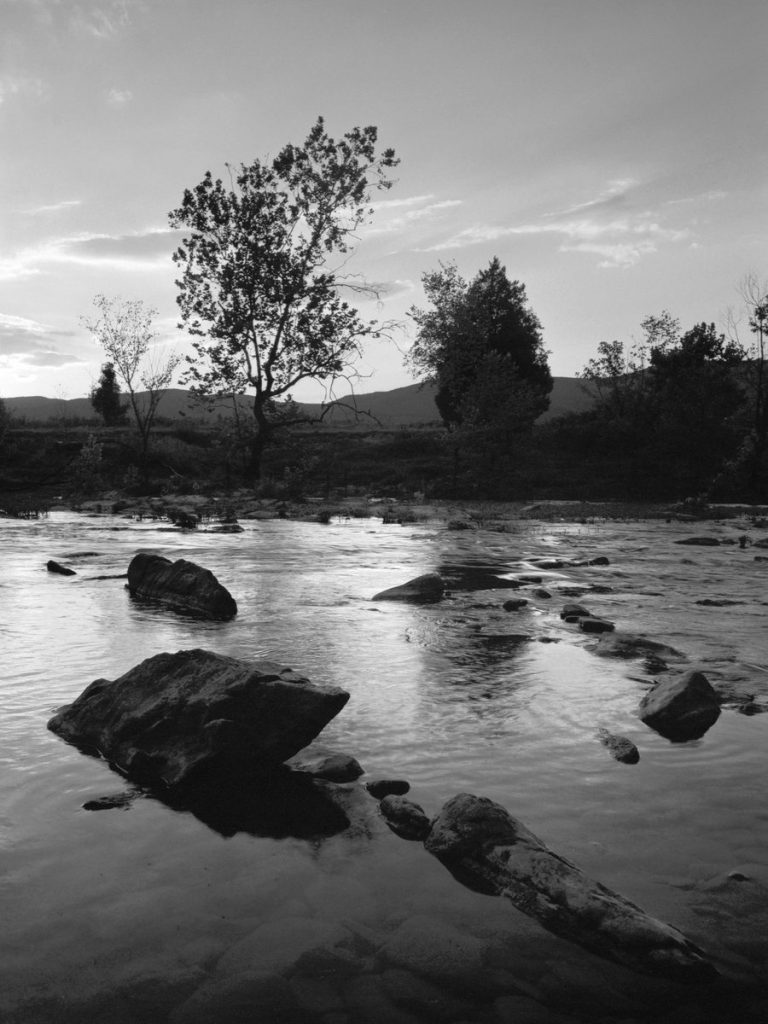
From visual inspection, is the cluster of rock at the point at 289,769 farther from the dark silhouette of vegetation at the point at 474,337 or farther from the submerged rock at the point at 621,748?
the dark silhouette of vegetation at the point at 474,337

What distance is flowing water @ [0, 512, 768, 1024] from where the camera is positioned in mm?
2572

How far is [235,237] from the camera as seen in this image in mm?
32156

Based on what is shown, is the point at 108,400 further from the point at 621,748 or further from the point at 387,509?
the point at 621,748

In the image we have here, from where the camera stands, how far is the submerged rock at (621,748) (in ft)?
15.1

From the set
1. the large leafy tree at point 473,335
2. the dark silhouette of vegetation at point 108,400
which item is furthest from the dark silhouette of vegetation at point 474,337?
the dark silhouette of vegetation at point 108,400

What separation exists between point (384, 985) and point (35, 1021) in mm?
1077

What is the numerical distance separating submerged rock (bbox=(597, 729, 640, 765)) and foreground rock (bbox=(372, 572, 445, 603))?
5.30 meters

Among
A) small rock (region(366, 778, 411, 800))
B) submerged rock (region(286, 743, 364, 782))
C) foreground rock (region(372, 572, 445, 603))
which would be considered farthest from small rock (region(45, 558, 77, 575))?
small rock (region(366, 778, 411, 800))

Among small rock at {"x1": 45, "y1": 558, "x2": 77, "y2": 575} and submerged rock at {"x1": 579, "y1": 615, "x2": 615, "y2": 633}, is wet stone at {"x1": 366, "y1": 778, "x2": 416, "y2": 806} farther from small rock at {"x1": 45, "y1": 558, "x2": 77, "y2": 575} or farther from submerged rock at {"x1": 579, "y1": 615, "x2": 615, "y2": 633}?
small rock at {"x1": 45, "y1": 558, "x2": 77, "y2": 575}

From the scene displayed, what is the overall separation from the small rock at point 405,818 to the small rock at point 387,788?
0.63 ft

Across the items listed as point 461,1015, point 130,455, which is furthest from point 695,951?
point 130,455

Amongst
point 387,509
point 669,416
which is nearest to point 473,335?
point 669,416

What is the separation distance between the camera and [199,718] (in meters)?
4.43

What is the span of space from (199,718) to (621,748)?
8.05ft
